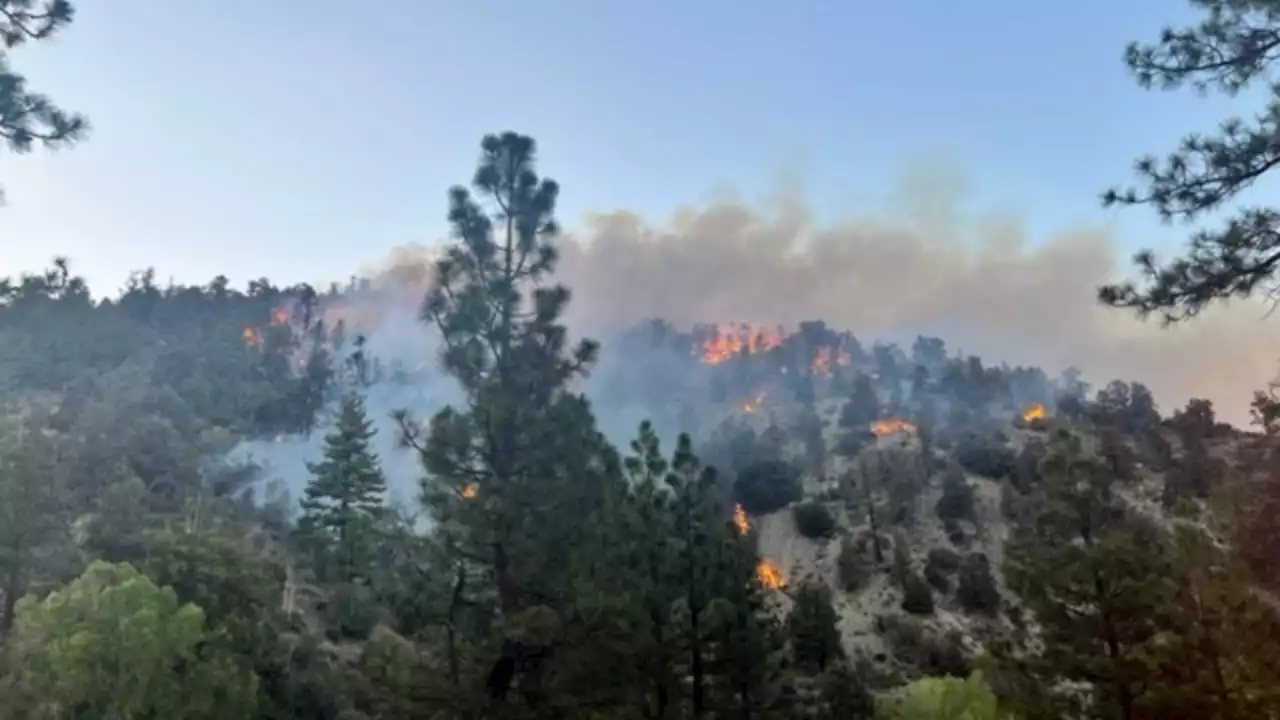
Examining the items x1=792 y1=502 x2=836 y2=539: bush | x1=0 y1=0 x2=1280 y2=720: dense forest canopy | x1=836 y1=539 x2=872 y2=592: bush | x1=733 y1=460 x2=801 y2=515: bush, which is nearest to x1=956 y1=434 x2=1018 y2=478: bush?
x1=792 y1=502 x2=836 y2=539: bush

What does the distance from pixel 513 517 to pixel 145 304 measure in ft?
292

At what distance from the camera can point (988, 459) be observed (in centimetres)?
5719

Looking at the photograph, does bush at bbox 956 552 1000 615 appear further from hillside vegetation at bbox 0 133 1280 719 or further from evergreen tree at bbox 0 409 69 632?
evergreen tree at bbox 0 409 69 632

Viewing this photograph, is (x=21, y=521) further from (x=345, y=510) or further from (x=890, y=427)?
(x=890, y=427)

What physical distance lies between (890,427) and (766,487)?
80.1 ft

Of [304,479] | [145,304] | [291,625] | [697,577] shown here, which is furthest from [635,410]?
[697,577]

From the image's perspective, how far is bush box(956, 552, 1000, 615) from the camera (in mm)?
43906

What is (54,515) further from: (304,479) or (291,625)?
(304,479)

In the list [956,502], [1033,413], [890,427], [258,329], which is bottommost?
[956,502]

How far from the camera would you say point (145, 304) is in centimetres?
8644

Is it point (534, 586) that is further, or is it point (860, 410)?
point (860, 410)

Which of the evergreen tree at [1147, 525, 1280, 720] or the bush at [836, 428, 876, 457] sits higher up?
the bush at [836, 428, 876, 457]

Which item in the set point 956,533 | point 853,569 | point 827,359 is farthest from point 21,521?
point 827,359

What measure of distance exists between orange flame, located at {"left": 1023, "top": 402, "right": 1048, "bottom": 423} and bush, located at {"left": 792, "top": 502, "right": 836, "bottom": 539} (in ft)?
95.5
